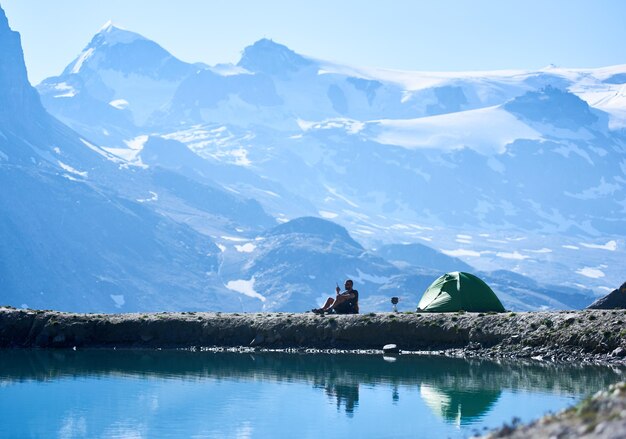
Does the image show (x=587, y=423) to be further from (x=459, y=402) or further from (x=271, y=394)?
(x=271, y=394)

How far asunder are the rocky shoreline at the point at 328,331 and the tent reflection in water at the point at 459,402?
10967 mm

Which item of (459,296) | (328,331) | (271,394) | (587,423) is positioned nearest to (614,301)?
(459,296)

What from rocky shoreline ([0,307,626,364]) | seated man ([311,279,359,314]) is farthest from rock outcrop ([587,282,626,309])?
seated man ([311,279,359,314])

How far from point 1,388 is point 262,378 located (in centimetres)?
1013

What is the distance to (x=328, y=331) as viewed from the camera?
54.8m

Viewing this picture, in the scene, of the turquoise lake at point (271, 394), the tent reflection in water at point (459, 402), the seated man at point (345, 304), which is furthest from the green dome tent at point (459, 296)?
the tent reflection in water at point (459, 402)

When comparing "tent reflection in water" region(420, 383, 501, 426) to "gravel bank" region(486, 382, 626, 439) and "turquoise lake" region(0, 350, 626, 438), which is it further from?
"gravel bank" region(486, 382, 626, 439)

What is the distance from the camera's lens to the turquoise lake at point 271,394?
32000 millimetres

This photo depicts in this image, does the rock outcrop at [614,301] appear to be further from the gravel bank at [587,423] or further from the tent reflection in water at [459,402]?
the gravel bank at [587,423]

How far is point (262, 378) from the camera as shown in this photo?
141 ft

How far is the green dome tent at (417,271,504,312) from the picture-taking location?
190 feet

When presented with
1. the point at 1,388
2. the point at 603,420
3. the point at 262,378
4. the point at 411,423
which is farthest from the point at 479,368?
the point at 603,420

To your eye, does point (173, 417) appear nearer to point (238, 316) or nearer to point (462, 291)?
point (238, 316)

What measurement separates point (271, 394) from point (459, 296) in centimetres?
2151
